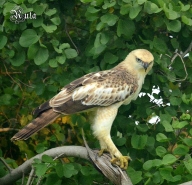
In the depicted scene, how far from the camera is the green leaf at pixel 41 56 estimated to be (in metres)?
5.36

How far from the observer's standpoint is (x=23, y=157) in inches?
266

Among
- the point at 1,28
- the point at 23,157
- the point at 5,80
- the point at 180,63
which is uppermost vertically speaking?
the point at 1,28

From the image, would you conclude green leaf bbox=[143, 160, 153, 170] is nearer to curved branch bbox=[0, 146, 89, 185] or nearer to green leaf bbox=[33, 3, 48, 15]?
curved branch bbox=[0, 146, 89, 185]

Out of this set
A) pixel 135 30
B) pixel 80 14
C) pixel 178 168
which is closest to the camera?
pixel 178 168

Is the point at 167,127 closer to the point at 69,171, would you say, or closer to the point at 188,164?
the point at 188,164

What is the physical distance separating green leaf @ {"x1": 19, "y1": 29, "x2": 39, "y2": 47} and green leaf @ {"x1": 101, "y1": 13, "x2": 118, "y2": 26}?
450mm

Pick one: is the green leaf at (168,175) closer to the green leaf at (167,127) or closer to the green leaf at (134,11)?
the green leaf at (167,127)

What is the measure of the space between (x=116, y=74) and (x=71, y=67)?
50cm

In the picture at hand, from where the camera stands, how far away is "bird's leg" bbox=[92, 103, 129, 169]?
521cm

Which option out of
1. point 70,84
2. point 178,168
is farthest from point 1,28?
point 178,168

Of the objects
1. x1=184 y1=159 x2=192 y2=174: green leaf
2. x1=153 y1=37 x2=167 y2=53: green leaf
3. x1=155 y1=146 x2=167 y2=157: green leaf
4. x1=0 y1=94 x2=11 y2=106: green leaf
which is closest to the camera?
x1=184 y1=159 x2=192 y2=174: green leaf

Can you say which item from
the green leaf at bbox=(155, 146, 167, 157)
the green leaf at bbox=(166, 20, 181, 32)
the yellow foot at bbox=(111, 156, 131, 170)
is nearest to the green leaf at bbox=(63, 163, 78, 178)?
the yellow foot at bbox=(111, 156, 131, 170)

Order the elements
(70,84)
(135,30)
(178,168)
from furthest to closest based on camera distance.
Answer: (135,30) → (70,84) → (178,168)

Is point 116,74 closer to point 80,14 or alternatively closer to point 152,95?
point 152,95
